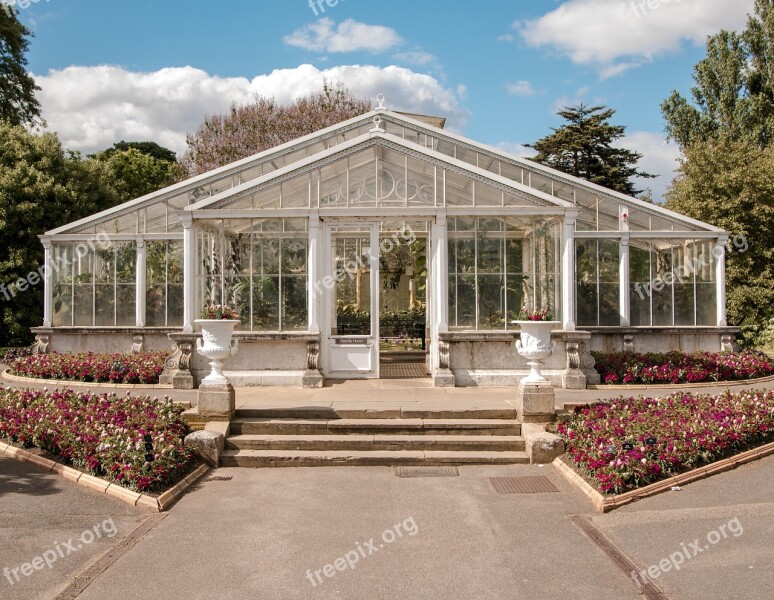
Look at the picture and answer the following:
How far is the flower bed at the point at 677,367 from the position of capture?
1242 centimetres

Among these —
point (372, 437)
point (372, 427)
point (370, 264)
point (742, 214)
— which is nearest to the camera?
point (372, 437)

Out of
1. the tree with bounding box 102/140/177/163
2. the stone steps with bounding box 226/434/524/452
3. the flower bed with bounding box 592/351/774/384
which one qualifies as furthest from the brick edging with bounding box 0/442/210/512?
the tree with bounding box 102/140/177/163

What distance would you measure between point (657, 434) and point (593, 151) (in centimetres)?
2860

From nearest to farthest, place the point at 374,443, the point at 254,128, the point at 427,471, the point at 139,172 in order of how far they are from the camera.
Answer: the point at 427,471 → the point at 374,443 → the point at 254,128 → the point at 139,172

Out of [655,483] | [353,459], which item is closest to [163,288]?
[353,459]

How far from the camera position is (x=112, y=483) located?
266 inches

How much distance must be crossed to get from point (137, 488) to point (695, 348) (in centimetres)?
1267

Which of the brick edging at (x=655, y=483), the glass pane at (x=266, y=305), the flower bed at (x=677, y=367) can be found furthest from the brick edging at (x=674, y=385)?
the glass pane at (x=266, y=305)

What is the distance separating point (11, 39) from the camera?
2478 centimetres

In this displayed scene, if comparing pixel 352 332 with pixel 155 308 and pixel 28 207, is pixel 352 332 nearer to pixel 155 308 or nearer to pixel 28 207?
pixel 155 308

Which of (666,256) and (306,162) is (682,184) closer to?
(666,256)

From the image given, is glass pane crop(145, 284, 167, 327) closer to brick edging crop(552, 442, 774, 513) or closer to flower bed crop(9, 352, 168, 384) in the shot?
flower bed crop(9, 352, 168, 384)

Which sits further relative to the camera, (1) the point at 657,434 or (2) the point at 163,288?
(2) the point at 163,288

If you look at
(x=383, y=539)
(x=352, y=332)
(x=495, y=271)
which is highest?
(x=495, y=271)
